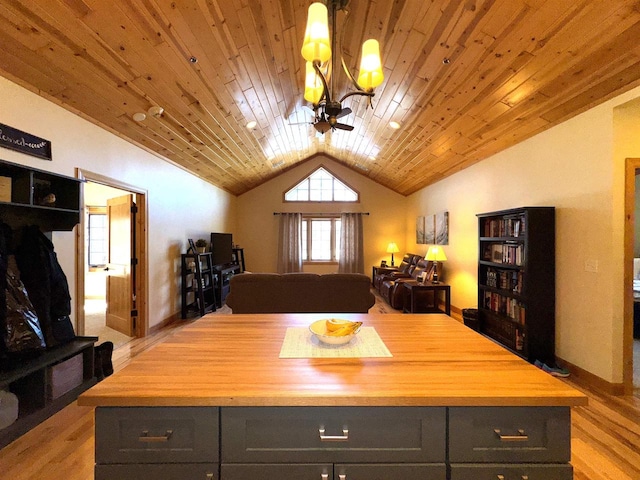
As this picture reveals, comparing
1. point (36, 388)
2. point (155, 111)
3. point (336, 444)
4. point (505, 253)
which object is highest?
point (155, 111)

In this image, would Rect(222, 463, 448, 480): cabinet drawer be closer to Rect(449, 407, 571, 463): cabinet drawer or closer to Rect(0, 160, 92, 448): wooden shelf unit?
Rect(449, 407, 571, 463): cabinet drawer

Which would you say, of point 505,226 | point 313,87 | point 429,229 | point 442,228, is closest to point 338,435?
point 313,87

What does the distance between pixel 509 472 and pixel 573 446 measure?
A: 5.00 feet

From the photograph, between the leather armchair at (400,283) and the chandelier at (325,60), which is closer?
the chandelier at (325,60)

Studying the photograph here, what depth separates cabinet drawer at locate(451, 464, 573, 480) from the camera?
90cm

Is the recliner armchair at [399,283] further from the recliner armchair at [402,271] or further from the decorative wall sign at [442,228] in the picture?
the decorative wall sign at [442,228]

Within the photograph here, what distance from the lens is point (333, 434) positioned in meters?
0.90

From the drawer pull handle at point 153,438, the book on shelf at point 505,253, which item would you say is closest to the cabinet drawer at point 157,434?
the drawer pull handle at point 153,438

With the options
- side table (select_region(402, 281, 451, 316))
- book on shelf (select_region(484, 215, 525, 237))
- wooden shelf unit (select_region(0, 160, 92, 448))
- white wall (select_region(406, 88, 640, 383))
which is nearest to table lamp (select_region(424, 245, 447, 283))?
side table (select_region(402, 281, 451, 316))

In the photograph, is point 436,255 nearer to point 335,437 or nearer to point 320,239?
point 320,239

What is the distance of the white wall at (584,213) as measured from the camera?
2.44 m

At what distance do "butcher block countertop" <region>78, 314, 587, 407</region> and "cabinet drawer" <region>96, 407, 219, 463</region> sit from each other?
0.05 metres

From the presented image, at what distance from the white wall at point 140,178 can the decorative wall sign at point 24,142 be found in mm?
41

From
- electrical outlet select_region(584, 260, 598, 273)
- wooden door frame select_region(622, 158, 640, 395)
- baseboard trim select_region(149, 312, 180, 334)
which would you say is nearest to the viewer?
wooden door frame select_region(622, 158, 640, 395)
